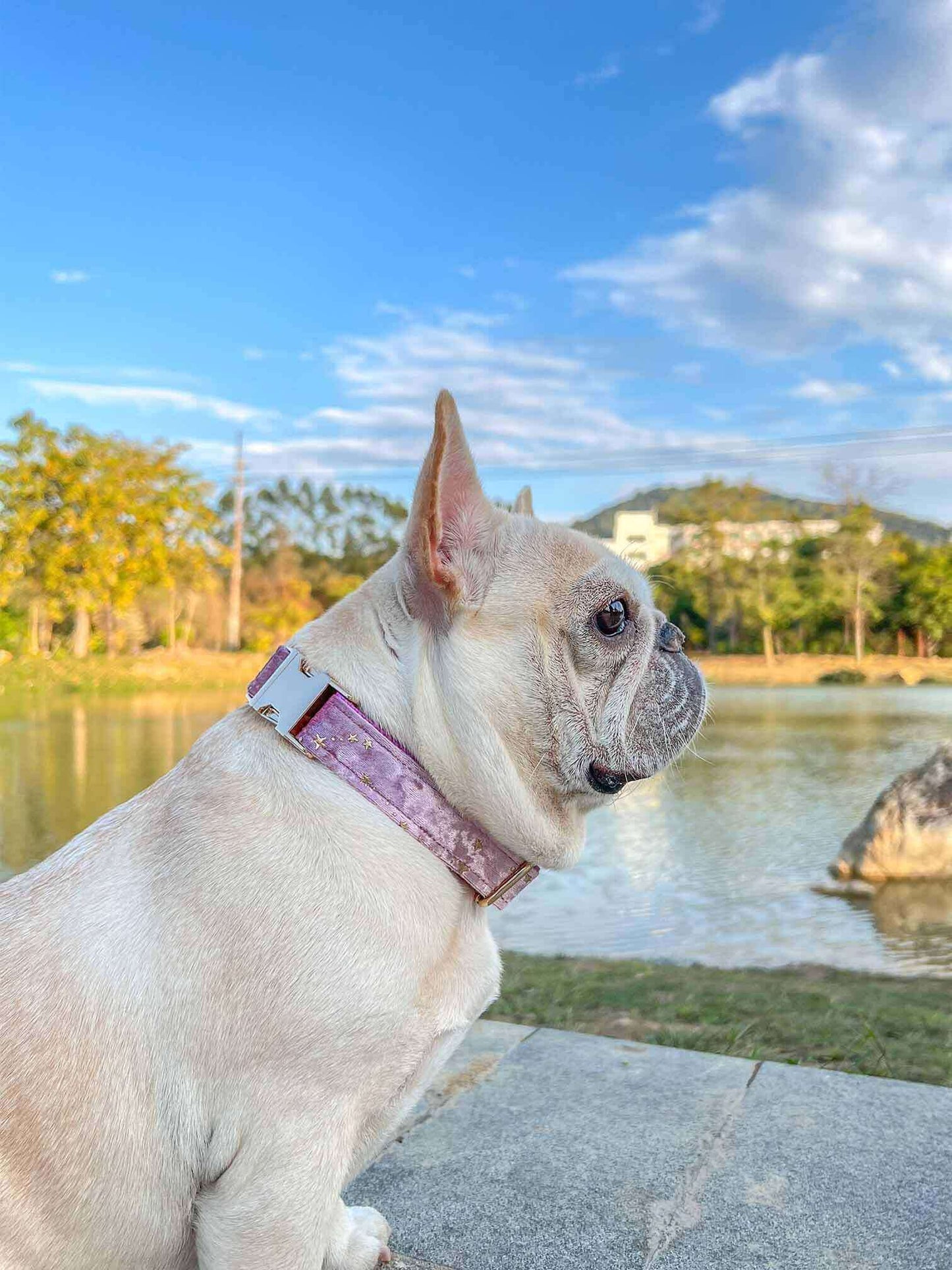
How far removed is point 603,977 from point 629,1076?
1.72 metres

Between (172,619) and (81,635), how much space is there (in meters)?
4.42

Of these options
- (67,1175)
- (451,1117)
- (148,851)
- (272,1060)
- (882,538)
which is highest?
(882,538)

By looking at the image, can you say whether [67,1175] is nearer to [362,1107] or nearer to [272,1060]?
[272,1060]

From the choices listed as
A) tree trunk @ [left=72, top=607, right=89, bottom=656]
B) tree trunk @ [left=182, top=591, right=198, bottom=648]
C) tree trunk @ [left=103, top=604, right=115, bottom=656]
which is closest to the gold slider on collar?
tree trunk @ [left=72, top=607, right=89, bottom=656]

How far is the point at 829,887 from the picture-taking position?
308 inches

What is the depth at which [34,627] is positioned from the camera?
40594 millimetres

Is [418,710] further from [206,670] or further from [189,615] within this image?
[189,615]

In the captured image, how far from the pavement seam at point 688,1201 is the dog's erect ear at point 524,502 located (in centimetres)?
174

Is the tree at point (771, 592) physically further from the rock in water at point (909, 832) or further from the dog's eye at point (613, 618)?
the dog's eye at point (613, 618)

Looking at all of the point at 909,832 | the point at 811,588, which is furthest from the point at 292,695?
the point at 811,588

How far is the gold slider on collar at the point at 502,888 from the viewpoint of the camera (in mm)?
1942

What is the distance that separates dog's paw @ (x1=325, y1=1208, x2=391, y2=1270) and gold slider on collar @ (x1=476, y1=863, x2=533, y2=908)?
2.82 ft

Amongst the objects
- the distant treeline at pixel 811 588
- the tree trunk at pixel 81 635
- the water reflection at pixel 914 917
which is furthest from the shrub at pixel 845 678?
the water reflection at pixel 914 917

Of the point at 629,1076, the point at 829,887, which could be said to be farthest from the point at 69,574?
the point at 629,1076
